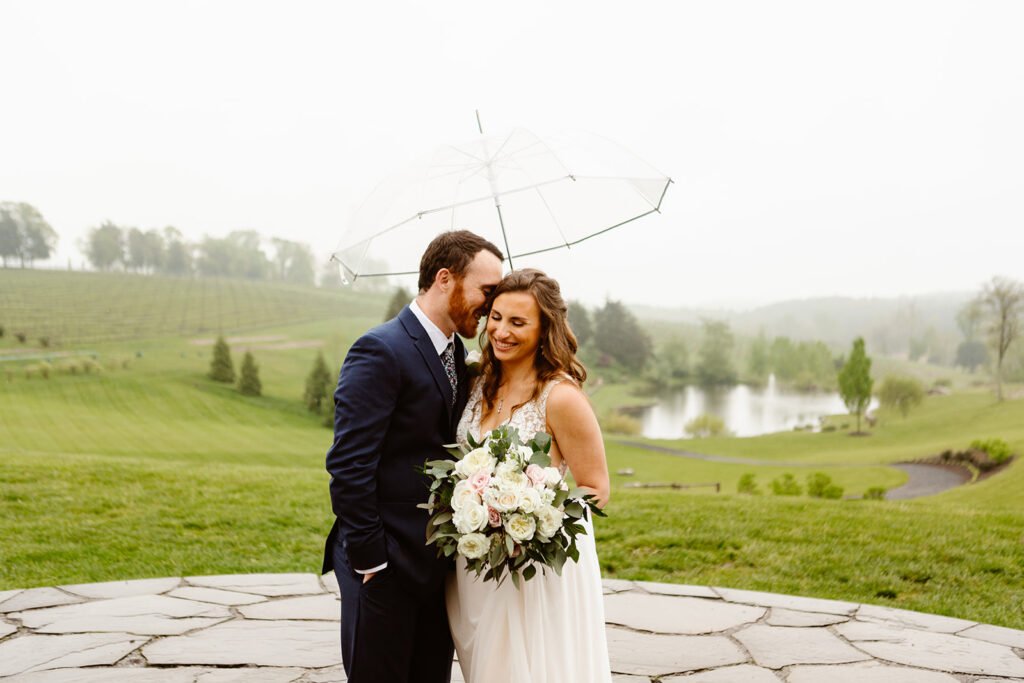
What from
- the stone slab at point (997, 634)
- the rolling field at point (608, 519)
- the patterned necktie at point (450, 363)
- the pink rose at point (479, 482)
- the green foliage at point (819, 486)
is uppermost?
the patterned necktie at point (450, 363)

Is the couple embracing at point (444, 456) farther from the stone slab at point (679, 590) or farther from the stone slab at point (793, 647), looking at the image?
the stone slab at point (679, 590)

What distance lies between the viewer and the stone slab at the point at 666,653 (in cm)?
399

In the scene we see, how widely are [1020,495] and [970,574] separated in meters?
6.92

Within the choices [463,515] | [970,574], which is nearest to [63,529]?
[463,515]

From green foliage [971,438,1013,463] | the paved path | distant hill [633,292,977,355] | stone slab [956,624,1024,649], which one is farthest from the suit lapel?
distant hill [633,292,977,355]

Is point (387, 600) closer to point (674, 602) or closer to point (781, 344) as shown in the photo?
point (674, 602)

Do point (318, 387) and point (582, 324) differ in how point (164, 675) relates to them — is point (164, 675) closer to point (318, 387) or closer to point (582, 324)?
point (318, 387)

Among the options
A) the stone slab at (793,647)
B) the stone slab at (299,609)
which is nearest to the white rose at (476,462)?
the stone slab at (793,647)

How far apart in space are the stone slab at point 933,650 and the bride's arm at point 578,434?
2.70m

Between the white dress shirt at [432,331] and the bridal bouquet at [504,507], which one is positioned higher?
the white dress shirt at [432,331]

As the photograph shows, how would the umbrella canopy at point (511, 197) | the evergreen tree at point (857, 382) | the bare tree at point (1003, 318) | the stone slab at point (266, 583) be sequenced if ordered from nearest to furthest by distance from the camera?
the umbrella canopy at point (511, 197) → the stone slab at point (266, 583) → the bare tree at point (1003, 318) → the evergreen tree at point (857, 382)

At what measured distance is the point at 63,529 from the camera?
766cm

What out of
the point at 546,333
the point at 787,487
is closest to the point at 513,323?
the point at 546,333

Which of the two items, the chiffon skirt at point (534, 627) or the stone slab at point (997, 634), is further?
the stone slab at point (997, 634)
